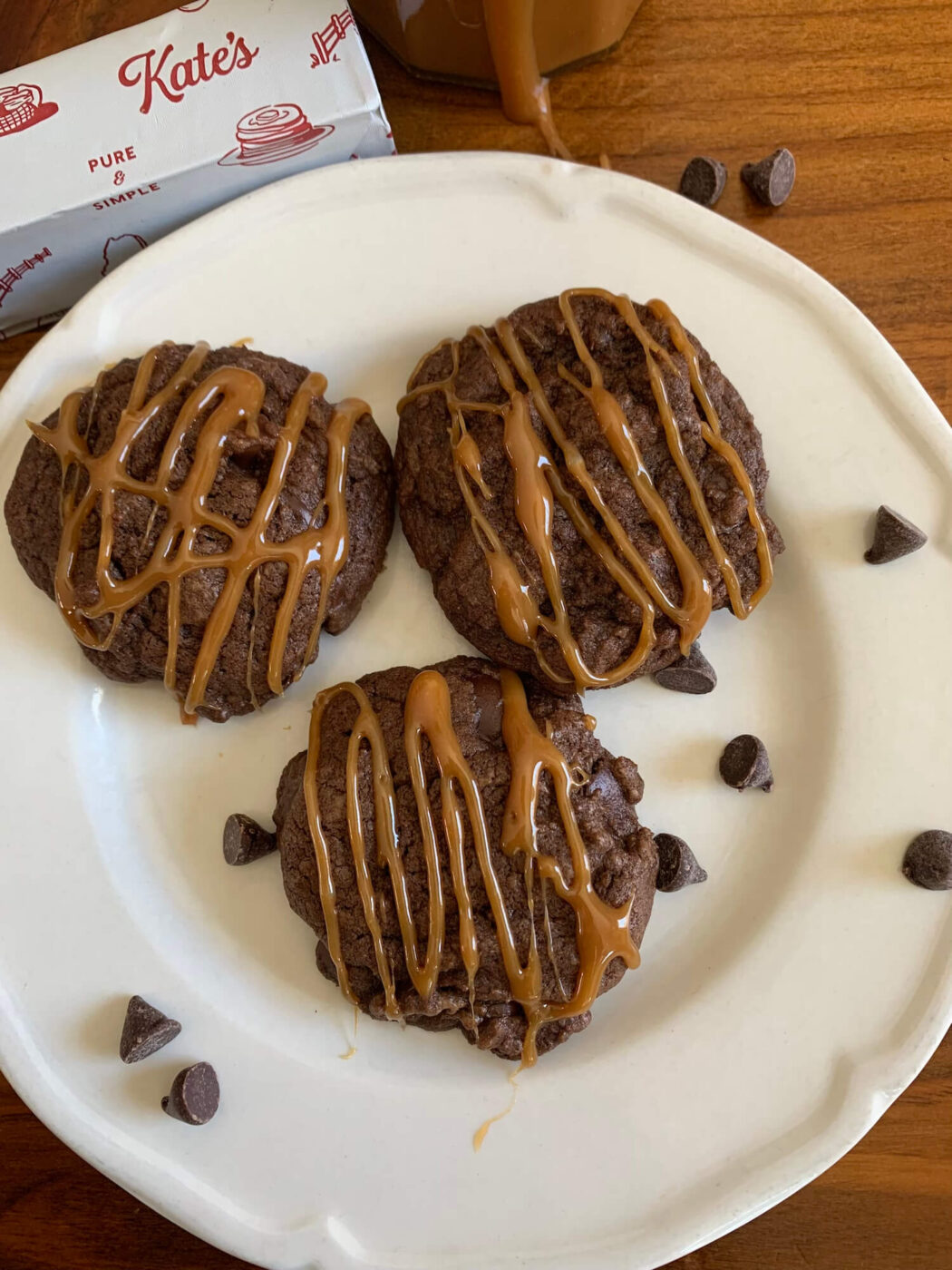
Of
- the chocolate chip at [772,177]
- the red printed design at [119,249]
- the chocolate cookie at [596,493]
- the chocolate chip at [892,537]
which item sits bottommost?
the chocolate chip at [892,537]

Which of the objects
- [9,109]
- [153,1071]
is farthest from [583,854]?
[9,109]

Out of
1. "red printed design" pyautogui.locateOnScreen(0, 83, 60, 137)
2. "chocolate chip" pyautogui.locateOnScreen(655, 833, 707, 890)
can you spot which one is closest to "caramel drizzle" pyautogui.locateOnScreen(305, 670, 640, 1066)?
"chocolate chip" pyautogui.locateOnScreen(655, 833, 707, 890)

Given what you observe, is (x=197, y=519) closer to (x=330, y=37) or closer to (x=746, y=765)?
(x=330, y=37)

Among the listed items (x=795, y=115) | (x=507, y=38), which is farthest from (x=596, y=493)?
(x=795, y=115)

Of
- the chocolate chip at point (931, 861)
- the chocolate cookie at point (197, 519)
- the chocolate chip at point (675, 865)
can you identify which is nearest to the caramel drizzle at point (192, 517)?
the chocolate cookie at point (197, 519)

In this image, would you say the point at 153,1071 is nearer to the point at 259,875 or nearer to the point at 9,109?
the point at 259,875

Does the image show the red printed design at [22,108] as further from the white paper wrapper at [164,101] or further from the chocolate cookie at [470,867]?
the chocolate cookie at [470,867]
